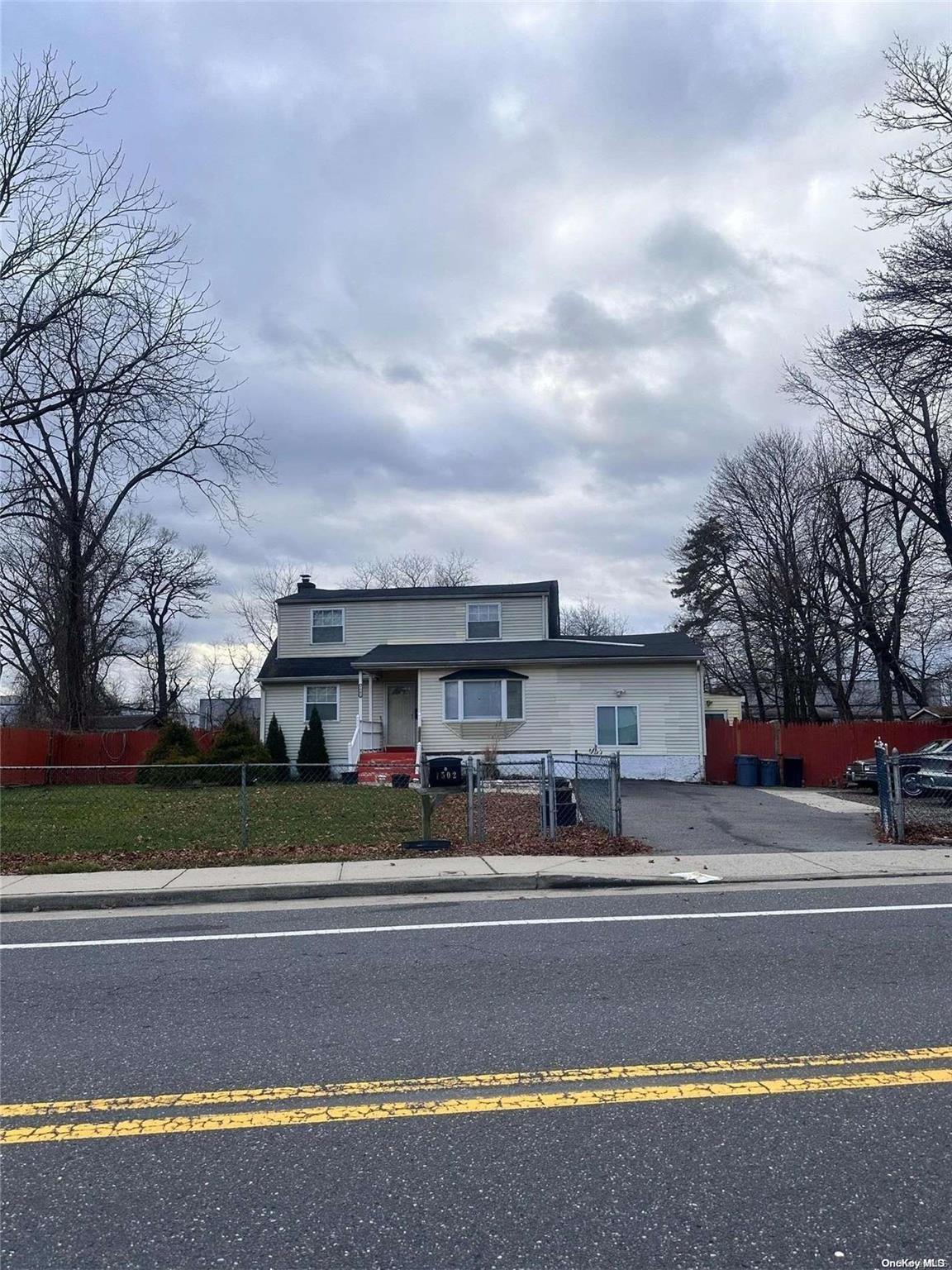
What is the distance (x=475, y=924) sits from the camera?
785 centimetres

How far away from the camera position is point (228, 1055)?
15.7ft

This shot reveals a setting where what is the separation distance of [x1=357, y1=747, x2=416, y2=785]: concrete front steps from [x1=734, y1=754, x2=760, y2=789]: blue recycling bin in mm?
9409

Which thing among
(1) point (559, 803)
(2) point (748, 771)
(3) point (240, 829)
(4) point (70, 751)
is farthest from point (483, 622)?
(3) point (240, 829)

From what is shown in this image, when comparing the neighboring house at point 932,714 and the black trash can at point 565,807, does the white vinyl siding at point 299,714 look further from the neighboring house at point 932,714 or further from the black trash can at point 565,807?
the neighboring house at point 932,714

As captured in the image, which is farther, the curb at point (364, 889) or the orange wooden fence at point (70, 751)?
the orange wooden fence at point (70, 751)

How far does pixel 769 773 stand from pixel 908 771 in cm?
1003

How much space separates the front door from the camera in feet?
96.5

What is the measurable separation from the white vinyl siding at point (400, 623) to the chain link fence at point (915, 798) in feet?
49.9

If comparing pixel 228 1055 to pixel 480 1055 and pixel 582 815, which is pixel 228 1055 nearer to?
pixel 480 1055

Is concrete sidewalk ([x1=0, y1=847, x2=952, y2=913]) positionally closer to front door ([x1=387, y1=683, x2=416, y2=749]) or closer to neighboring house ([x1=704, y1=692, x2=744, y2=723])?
front door ([x1=387, y1=683, x2=416, y2=749])

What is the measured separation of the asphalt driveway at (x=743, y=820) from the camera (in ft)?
41.4

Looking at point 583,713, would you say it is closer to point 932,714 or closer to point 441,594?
point 441,594

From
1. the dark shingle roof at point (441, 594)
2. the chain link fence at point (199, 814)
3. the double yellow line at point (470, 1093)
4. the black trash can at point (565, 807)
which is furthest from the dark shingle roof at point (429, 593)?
the double yellow line at point (470, 1093)

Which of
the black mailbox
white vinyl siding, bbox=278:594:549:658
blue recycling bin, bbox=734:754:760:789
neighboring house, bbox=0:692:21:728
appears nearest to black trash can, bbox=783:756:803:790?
blue recycling bin, bbox=734:754:760:789
